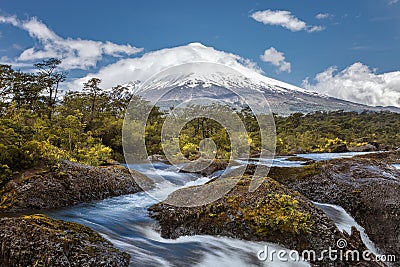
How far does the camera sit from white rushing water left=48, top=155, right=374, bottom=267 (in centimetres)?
546

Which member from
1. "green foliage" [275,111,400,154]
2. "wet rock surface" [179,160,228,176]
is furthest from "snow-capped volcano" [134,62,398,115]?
"green foliage" [275,111,400,154]

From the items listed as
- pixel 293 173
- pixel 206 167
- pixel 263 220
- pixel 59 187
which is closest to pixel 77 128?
pixel 206 167

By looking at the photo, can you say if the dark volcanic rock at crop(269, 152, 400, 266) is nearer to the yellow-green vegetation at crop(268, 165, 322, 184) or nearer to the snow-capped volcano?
the yellow-green vegetation at crop(268, 165, 322, 184)

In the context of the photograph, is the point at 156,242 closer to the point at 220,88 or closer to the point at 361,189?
the point at 361,189

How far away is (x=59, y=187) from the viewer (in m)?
8.36

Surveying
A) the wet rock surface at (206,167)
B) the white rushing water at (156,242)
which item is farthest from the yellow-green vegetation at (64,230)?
the wet rock surface at (206,167)

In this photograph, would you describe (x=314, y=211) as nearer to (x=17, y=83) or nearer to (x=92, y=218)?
(x=92, y=218)

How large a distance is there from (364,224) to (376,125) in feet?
187

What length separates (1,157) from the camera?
8188 mm
